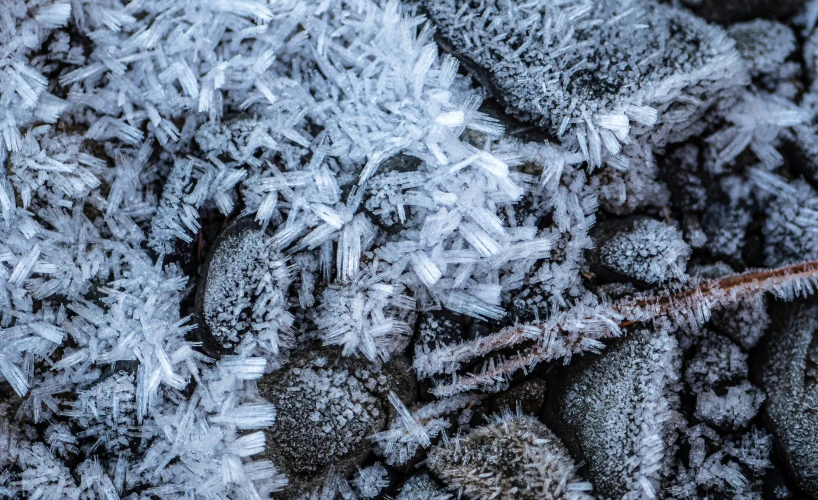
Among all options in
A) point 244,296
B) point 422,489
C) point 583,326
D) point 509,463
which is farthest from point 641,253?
point 244,296

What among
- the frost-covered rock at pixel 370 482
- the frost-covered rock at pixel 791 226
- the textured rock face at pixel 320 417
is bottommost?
the frost-covered rock at pixel 370 482

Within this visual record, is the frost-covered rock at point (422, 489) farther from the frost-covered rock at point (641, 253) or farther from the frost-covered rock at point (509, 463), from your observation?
the frost-covered rock at point (641, 253)

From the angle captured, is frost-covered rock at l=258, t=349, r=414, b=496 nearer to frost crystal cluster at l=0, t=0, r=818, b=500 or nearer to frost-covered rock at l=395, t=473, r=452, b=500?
frost crystal cluster at l=0, t=0, r=818, b=500

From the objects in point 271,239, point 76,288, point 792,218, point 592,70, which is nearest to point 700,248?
point 792,218

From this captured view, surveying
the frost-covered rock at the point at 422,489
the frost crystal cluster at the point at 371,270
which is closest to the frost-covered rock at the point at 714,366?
the frost crystal cluster at the point at 371,270

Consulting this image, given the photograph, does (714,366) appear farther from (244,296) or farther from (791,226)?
(244,296)

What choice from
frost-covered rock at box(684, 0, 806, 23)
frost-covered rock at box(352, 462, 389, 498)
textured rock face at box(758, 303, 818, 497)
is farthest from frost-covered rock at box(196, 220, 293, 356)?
frost-covered rock at box(684, 0, 806, 23)

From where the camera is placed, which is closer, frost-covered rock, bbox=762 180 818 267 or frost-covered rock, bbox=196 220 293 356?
frost-covered rock, bbox=196 220 293 356
